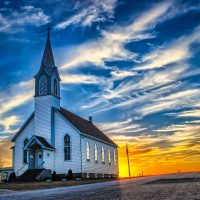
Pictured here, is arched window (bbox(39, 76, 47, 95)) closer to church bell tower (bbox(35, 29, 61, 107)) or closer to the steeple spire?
church bell tower (bbox(35, 29, 61, 107))

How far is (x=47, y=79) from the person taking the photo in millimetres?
44094

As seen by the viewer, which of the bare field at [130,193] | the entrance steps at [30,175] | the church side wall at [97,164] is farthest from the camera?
the church side wall at [97,164]

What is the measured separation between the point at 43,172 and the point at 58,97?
10.7m

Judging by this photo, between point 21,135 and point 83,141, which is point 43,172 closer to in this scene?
point 83,141

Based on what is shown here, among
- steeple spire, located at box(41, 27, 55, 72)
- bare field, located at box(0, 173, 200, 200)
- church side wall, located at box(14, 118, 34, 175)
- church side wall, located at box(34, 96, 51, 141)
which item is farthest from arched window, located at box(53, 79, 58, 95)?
bare field, located at box(0, 173, 200, 200)

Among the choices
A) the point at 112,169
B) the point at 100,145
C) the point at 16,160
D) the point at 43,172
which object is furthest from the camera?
the point at 112,169

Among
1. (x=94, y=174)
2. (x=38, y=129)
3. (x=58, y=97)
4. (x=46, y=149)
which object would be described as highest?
(x=58, y=97)

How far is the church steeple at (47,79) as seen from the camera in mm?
43750

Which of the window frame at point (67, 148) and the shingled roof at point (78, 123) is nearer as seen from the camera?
the window frame at point (67, 148)

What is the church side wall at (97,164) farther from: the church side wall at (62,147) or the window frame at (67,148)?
the window frame at (67,148)

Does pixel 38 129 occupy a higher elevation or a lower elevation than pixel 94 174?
higher

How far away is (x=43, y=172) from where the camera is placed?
128ft

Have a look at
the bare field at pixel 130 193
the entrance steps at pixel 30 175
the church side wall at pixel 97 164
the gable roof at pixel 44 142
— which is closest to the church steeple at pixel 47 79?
the gable roof at pixel 44 142

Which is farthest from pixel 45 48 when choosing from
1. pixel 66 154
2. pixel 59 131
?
pixel 66 154
